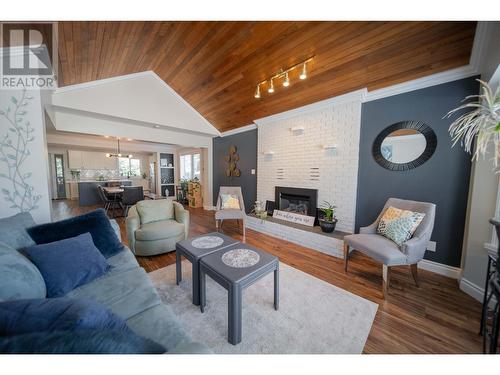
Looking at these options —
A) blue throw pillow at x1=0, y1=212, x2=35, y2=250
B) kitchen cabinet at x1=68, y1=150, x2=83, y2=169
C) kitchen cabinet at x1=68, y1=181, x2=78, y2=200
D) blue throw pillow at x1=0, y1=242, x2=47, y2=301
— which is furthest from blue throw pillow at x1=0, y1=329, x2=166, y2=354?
kitchen cabinet at x1=68, y1=181, x2=78, y2=200

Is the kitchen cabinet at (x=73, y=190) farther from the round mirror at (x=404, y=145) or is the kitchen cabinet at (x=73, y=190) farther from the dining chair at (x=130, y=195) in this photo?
the round mirror at (x=404, y=145)

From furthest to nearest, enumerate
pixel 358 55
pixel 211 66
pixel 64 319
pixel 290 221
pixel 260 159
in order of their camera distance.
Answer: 1. pixel 260 159
2. pixel 290 221
3. pixel 211 66
4. pixel 358 55
5. pixel 64 319

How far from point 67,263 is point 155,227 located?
1.25m

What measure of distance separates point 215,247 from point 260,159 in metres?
2.75

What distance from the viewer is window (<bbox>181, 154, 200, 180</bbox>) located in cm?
679

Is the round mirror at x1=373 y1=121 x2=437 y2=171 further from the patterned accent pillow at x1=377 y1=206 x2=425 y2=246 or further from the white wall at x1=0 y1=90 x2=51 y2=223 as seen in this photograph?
the white wall at x1=0 y1=90 x2=51 y2=223

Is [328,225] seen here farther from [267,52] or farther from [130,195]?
[130,195]

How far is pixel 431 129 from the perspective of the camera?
7.15ft

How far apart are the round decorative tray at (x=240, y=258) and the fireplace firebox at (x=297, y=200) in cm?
192

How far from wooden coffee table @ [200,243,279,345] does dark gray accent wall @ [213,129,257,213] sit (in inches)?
112

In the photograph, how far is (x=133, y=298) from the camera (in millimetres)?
1146

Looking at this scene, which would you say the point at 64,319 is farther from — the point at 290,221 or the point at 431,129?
the point at 431,129
